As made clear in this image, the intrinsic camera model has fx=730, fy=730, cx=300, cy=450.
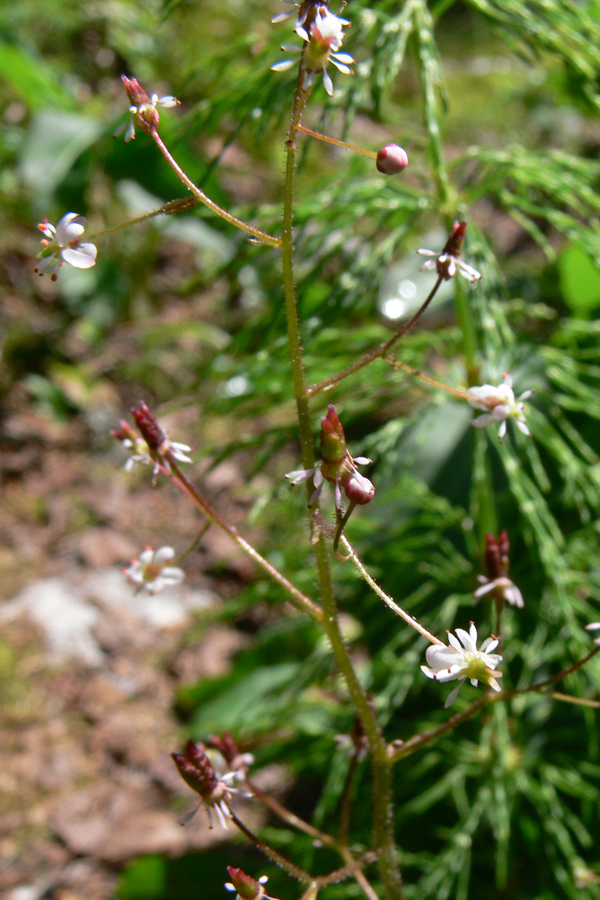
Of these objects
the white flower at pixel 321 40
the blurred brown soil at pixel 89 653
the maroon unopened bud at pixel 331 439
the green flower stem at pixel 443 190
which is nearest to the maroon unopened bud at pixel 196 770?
the maroon unopened bud at pixel 331 439

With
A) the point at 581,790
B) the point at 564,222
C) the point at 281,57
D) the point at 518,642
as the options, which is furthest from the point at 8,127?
the point at 581,790

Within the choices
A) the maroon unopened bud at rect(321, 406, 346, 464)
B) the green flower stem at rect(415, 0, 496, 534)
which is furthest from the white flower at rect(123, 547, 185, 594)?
the green flower stem at rect(415, 0, 496, 534)

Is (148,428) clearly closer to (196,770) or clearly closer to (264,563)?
(264,563)

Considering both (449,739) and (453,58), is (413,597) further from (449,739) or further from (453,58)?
(453,58)

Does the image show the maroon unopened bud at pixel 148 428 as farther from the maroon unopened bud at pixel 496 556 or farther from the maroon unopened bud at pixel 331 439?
the maroon unopened bud at pixel 496 556

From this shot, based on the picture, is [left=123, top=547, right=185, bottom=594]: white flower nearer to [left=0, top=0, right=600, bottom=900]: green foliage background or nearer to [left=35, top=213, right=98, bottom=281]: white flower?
[left=0, top=0, right=600, bottom=900]: green foliage background

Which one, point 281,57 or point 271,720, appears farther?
point 271,720
